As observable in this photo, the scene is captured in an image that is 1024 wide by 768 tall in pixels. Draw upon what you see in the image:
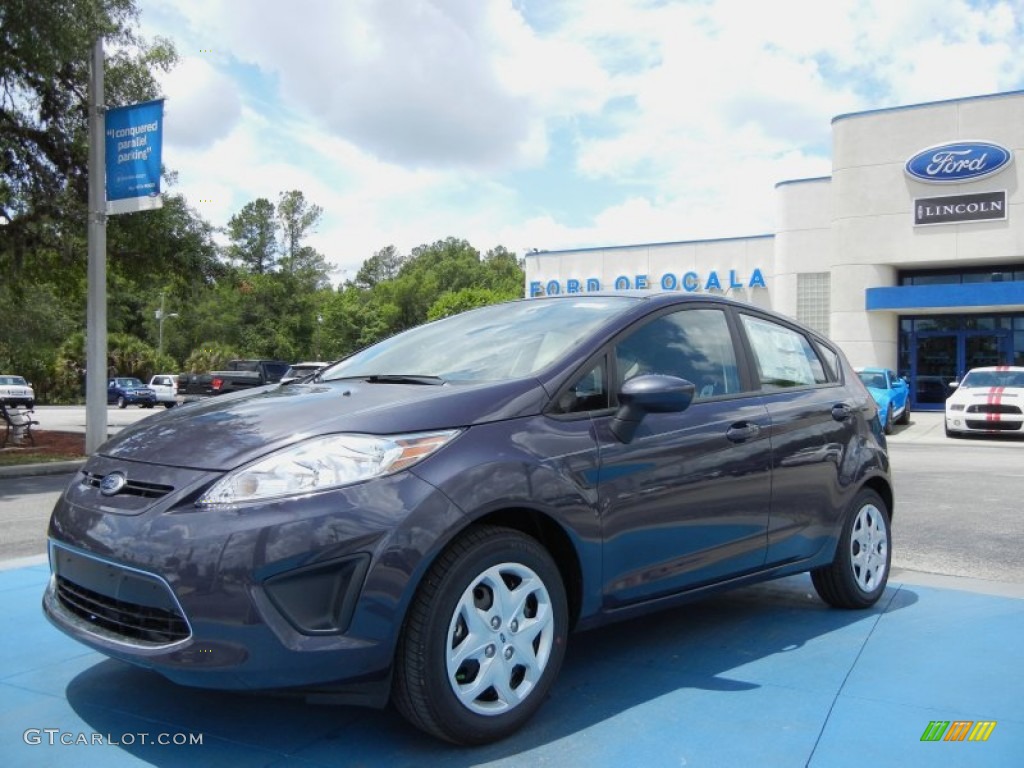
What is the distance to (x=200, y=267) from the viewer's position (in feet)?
53.9

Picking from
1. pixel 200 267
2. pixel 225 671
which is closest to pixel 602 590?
pixel 225 671

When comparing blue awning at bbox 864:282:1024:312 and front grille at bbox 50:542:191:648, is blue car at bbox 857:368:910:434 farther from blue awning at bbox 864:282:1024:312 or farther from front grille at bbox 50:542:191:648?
front grille at bbox 50:542:191:648

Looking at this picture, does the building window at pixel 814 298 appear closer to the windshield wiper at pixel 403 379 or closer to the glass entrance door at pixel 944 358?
the glass entrance door at pixel 944 358

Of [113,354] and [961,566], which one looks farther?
[113,354]

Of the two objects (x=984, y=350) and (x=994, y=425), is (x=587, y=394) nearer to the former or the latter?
(x=994, y=425)

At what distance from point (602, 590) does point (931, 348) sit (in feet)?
93.3

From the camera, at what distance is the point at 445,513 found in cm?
284

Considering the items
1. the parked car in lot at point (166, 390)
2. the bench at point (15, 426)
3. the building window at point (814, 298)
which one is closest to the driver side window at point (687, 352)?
the bench at point (15, 426)

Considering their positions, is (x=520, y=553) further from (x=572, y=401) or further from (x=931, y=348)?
(x=931, y=348)

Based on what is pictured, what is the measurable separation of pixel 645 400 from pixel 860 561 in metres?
2.17

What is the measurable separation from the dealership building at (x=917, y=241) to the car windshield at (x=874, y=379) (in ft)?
27.2

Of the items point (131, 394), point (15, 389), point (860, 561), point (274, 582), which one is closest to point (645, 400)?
point (274, 582)

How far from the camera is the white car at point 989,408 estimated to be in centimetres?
1792

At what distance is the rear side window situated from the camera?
14.5ft
